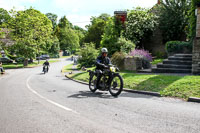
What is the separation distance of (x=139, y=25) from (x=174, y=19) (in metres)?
4.14

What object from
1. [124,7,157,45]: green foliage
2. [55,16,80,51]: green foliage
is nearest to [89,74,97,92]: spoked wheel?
[124,7,157,45]: green foliage

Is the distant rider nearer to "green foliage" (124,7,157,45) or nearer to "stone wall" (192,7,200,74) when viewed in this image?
"stone wall" (192,7,200,74)

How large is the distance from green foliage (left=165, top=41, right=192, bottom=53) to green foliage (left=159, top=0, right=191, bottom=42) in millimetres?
6935

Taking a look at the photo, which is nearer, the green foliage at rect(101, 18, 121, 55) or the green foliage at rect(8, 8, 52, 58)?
the green foliage at rect(101, 18, 121, 55)

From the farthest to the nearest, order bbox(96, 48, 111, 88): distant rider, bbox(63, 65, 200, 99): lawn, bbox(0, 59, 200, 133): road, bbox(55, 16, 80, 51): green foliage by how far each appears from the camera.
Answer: bbox(55, 16, 80, 51): green foliage → bbox(96, 48, 111, 88): distant rider → bbox(63, 65, 200, 99): lawn → bbox(0, 59, 200, 133): road

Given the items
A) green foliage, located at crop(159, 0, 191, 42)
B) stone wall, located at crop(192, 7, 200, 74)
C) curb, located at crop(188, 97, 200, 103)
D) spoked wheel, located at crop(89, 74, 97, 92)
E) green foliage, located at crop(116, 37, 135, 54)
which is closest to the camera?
curb, located at crop(188, 97, 200, 103)

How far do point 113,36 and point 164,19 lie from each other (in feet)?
25.2

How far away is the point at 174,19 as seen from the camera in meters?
24.3

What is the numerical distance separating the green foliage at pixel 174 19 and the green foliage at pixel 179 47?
693 cm

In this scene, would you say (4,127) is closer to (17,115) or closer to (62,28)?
(17,115)

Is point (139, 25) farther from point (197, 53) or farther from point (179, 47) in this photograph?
point (197, 53)

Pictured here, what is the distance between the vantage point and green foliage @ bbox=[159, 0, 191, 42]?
2389 centimetres

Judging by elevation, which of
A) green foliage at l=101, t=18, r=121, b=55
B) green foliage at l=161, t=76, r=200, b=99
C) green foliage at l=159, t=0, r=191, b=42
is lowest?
green foliage at l=161, t=76, r=200, b=99

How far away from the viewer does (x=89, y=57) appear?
90.1 ft
